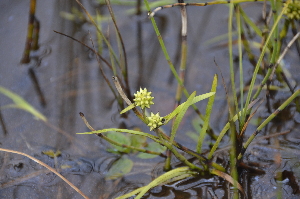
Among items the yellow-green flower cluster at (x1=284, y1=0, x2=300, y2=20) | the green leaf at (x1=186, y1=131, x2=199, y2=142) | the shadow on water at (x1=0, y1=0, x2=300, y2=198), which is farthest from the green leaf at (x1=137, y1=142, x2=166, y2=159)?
the yellow-green flower cluster at (x1=284, y1=0, x2=300, y2=20)

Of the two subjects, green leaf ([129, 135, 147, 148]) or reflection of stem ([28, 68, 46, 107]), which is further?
reflection of stem ([28, 68, 46, 107])

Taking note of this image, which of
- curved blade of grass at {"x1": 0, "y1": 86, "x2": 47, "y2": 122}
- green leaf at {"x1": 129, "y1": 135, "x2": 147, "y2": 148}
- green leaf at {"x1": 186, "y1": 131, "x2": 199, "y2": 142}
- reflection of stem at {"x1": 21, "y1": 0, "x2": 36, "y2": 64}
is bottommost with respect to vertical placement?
green leaf at {"x1": 129, "y1": 135, "x2": 147, "y2": 148}

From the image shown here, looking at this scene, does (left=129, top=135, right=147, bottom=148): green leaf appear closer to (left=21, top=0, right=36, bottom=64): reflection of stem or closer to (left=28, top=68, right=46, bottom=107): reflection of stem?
(left=28, top=68, right=46, bottom=107): reflection of stem

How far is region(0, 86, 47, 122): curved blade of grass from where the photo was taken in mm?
1680

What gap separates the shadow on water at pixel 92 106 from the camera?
54.5 inches

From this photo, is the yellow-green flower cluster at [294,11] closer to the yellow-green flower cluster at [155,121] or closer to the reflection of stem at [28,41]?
the yellow-green flower cluster at [155,121]

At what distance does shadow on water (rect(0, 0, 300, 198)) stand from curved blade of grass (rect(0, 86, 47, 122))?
0.03 m

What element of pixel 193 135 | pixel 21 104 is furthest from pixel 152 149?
pixel 21 104

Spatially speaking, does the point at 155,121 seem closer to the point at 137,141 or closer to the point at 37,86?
the point at 137,141

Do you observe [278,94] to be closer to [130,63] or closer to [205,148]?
[205,148]

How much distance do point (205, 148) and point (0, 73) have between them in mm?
1248

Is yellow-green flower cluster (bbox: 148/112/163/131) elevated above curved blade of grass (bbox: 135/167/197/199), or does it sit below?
above

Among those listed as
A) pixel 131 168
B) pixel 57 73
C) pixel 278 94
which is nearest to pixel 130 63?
pixel 57 73

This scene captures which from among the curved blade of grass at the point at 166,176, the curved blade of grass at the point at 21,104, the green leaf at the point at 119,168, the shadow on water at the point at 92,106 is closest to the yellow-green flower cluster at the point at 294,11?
the shadow on water at the point at 92,106
